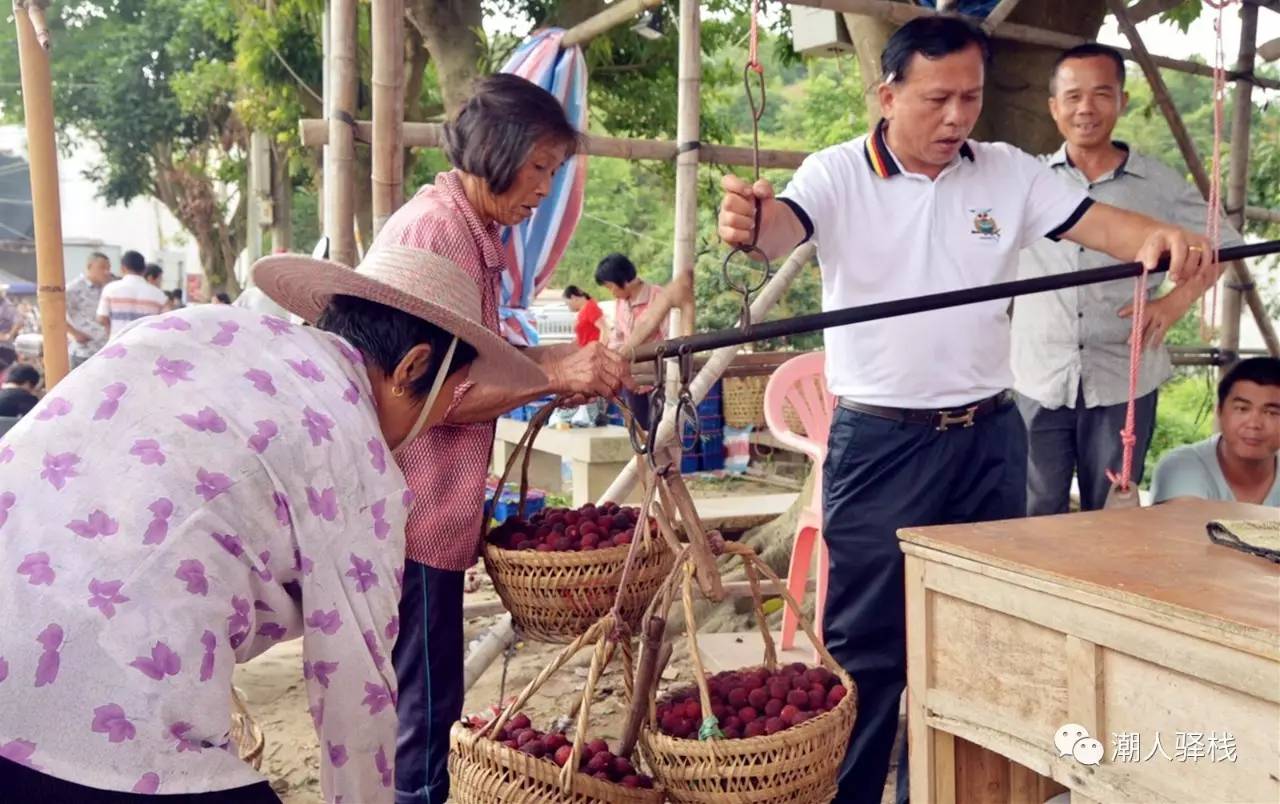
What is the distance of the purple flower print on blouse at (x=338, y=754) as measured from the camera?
148cm

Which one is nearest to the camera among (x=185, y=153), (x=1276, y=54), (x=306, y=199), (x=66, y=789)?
(x=66, y=789)

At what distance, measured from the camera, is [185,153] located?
17.7 metres

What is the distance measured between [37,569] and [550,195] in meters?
3.53

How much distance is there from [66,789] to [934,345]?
1.70 meters

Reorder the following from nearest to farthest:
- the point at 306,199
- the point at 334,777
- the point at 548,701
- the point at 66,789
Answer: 1. the point at 66,789
2. the point at 334,777
3. the point at 548,701
4. the point at 306,199

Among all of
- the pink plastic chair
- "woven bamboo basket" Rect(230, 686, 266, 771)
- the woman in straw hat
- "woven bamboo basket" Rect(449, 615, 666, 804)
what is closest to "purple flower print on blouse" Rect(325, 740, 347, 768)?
the woman in straw hat

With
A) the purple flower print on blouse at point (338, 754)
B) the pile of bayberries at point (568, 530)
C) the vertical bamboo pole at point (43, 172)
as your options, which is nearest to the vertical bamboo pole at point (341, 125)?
the vertical bamboo pole at point (43, 172)

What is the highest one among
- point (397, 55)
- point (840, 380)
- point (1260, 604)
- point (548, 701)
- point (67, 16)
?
point (67, 16)

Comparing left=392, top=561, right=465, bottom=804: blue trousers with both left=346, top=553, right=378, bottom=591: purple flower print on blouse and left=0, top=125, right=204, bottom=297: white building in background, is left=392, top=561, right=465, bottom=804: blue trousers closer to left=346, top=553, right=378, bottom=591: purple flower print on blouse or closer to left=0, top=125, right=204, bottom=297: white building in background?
left=346, top=553, right=378, bottom=591: purple flower print on blouse

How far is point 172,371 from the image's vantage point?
134 cm

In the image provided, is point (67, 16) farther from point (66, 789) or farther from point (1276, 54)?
point (66, 789)

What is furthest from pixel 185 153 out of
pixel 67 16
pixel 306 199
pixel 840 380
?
pixel 840 380

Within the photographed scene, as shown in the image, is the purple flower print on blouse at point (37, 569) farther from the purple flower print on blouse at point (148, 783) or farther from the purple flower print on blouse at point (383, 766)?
the purple flower print on blouse at point (383, 766)

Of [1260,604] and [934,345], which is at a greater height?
[934,345]
